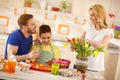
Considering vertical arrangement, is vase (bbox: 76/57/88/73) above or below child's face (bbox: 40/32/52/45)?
below

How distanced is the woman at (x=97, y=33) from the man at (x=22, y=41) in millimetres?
634

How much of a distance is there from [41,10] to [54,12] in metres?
0.25

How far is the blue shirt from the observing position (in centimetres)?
294

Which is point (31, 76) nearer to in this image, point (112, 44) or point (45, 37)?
point (45, 37)

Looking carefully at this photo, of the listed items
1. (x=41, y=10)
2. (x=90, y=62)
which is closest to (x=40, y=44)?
(x=90, y=62)

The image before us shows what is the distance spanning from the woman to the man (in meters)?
0.63

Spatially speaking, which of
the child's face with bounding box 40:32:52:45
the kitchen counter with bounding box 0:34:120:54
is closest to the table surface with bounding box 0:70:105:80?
the child's face with bounding box 40:32:52:45

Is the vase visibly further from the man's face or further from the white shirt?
the man's face

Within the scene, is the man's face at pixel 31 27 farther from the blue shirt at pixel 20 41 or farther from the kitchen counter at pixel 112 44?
the kitchen counter at pixel 112 44

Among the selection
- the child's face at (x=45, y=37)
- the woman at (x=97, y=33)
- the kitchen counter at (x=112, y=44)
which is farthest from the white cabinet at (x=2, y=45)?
the woman at (x=97, y=33)

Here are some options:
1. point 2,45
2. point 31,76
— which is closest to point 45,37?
point 31,76

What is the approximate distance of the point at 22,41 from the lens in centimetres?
300

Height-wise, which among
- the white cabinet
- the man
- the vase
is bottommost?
the white cabinet

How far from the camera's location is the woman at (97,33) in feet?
10.2
